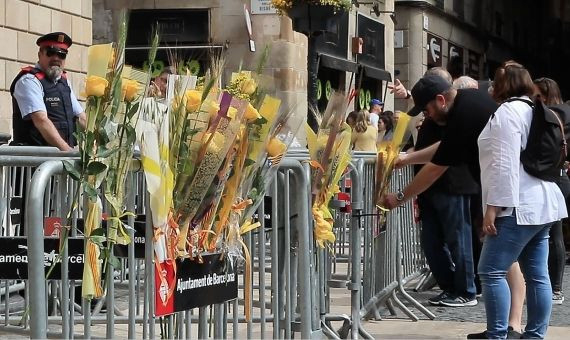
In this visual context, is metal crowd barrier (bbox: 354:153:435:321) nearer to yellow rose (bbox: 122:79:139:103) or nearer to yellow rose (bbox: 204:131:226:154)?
yellow rose (bbox: 204:131:226:154)

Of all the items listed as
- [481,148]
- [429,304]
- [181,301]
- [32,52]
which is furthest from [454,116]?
[32,52]

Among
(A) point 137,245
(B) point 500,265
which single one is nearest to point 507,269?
(B) point 500,265

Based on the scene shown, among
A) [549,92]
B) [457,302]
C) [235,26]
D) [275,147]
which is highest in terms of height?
[235,26]

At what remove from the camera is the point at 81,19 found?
15383 millimetres

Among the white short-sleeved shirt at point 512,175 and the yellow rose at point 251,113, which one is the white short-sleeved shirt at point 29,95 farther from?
the yellow rose at point 251,113

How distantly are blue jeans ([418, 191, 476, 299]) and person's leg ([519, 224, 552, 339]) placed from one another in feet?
7.14

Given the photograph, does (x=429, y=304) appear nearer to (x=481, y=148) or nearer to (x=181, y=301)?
(x=481, y=148)

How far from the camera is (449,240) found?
30.5 feet

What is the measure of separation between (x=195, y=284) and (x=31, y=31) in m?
9.88

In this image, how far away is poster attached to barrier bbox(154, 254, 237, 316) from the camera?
14.6 feet

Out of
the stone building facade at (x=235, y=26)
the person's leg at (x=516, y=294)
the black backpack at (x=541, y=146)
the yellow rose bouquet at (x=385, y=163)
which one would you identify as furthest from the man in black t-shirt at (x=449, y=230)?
the stone building facade at (x=235, y=26)

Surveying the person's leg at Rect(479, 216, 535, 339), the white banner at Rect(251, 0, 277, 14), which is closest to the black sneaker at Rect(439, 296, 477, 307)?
the person's leg at Rect(479, 216, 535, 339)

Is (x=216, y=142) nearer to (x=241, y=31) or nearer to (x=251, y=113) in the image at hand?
(x=251, y=113)

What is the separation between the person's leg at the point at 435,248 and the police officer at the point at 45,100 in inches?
108
